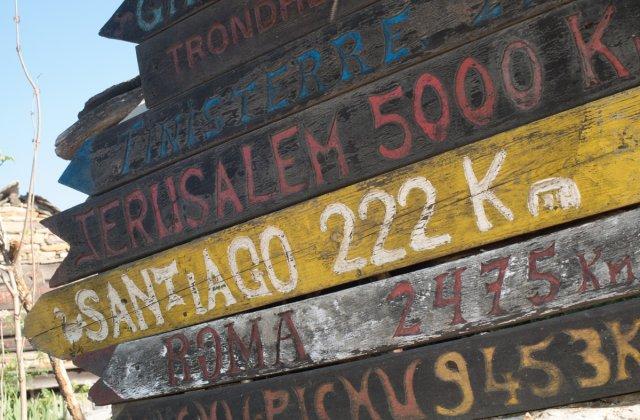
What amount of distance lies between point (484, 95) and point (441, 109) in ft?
0.48

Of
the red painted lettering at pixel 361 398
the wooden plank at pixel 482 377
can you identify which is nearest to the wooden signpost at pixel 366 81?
the wooden plank at pixel 482 377

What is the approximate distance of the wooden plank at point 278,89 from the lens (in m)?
2.46

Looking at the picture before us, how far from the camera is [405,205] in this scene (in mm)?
2541

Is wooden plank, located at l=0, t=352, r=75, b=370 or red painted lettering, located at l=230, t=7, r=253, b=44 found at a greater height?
red painted lettering, located at l=230, t=7, r=253, b=44

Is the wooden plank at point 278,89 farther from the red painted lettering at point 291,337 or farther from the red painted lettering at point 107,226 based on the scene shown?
the red painted lettering at point 291,337

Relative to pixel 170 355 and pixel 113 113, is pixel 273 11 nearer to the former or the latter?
pixel 113 113

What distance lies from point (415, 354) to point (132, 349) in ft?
4.25

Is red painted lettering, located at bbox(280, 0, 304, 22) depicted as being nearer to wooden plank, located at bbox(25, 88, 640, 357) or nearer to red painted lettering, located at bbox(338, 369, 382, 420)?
wooden plank, located at bbox(25, 88, 640, 357)

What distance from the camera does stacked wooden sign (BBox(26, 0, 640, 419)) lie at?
2.21m

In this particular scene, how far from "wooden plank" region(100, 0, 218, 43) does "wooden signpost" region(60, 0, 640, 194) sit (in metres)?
0.35

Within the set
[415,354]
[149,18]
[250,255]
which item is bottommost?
[415,354]

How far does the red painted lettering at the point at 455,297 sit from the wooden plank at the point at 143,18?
1592 millimetres

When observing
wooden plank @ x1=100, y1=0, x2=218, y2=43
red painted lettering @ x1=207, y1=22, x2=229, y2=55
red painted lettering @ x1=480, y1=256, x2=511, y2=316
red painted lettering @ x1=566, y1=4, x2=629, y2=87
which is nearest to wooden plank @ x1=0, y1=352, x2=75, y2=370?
wooden plank @ x1=100, y1=0, x2=218, y2=43

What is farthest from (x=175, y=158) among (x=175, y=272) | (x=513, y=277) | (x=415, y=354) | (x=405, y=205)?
(x=513, y=277)
